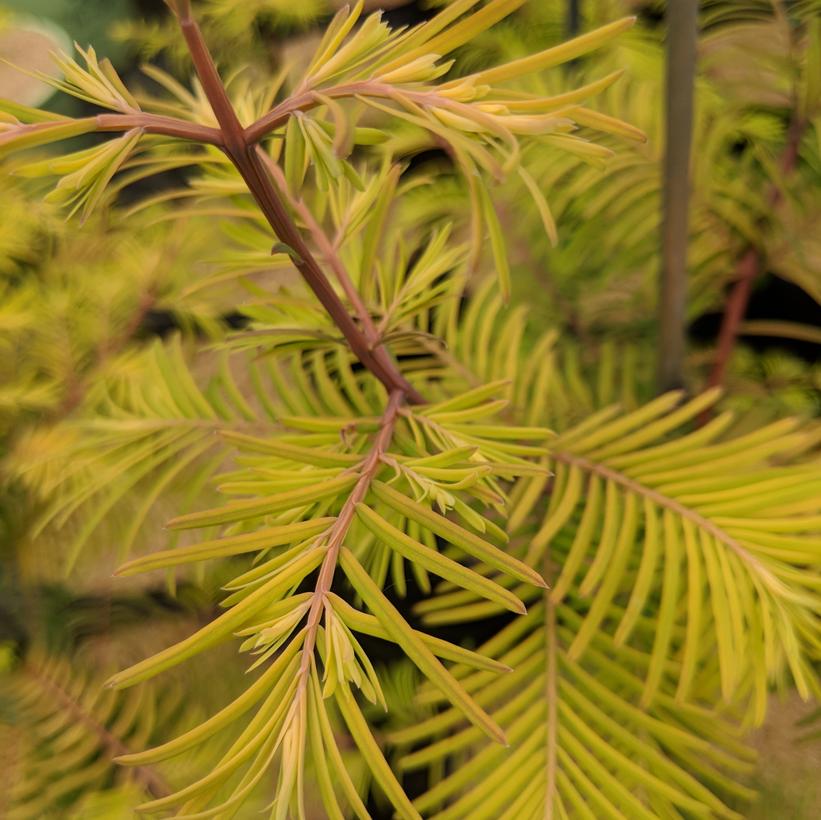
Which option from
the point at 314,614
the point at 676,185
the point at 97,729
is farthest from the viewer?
the point at 97,729

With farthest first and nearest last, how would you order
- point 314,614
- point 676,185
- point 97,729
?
point 97,729 → point 676,185 → point 314,614

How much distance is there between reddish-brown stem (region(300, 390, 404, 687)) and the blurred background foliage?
0.45ft

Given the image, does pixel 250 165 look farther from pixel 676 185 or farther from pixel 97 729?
pixel 97 729

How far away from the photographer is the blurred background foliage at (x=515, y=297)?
519 millimetres

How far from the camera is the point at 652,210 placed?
53 centimetres

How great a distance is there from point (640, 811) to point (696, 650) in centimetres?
7

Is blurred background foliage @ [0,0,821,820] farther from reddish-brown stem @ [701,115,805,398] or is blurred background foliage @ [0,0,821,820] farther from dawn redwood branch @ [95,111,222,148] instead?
dawn redwood branch @ [95,111,222,148]

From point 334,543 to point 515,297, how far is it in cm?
42

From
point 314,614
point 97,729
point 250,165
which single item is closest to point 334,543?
point 314,614

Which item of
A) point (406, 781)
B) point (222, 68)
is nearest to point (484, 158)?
point (406, 781)

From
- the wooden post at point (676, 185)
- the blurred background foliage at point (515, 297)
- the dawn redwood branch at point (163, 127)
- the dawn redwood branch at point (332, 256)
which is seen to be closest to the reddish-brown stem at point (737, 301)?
the blurred background foliage at point (515, 297)

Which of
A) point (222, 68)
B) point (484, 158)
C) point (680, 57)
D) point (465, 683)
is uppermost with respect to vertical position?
point (222, 68)

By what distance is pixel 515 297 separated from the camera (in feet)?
2.05

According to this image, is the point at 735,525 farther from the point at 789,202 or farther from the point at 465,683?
the point at 789,202
